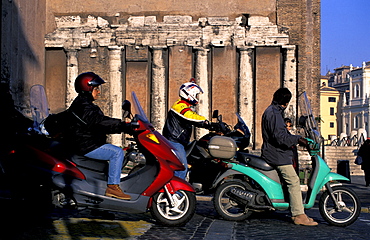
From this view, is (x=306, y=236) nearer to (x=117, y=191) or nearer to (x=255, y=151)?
(x=117, y=191)

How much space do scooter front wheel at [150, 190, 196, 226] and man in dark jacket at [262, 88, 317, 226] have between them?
4.81 feet

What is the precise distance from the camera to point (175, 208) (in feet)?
22.7

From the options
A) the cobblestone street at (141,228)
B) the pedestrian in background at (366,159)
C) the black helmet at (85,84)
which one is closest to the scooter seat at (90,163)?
the cobblestone street at (141,228)

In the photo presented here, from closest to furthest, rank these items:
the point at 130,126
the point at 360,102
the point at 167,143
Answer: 1. the point at 130,126
2. the point at 167,143
3. the point at 360,102

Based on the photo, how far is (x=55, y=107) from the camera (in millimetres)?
24406

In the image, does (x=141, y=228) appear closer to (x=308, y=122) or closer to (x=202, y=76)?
(x=308, y=122)

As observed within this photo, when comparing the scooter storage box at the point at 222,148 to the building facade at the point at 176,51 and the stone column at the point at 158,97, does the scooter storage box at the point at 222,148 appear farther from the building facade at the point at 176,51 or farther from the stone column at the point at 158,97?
the stone column at the point at 158,97

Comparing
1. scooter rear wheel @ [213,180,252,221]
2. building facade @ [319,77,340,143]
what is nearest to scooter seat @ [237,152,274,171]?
scooter rear wheel @ [213,180,252,221]

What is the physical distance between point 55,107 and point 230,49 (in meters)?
7.44

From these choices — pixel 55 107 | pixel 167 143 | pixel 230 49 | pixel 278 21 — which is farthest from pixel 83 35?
pixel 167 143

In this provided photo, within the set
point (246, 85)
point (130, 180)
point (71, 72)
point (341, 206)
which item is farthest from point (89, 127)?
point (71, 72)

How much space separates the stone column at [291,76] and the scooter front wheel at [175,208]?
1687 centimetres

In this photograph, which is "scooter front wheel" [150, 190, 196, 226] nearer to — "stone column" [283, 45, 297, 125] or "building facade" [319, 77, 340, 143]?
"stone column" [283, 45, 297, 125]

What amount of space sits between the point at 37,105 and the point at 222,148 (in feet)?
8.83
